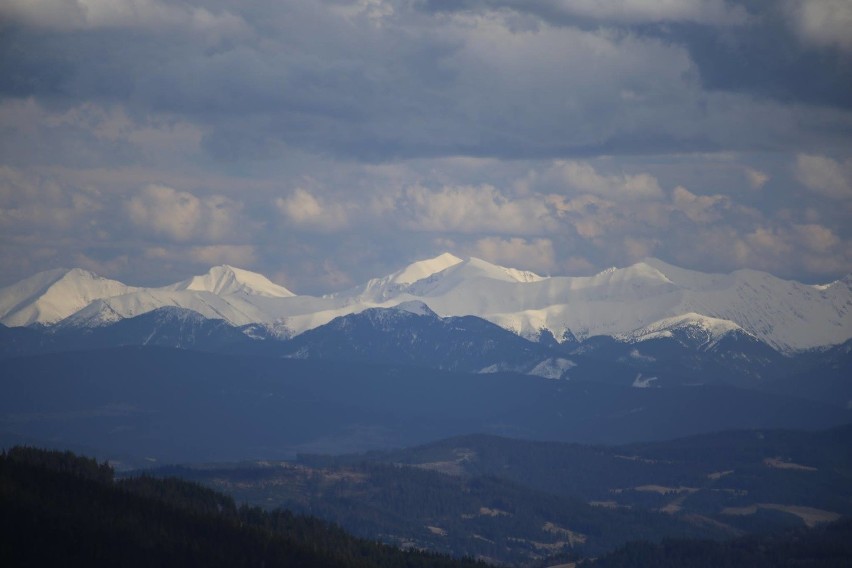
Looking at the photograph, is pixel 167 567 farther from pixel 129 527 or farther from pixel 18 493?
pixel 18 493

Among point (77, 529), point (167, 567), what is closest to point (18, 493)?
point (77, 529)

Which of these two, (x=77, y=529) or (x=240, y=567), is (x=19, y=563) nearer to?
(x=77, y=529)

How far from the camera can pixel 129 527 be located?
198m

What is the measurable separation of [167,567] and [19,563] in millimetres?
18720

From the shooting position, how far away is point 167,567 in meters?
191

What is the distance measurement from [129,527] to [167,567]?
9882 millimetres

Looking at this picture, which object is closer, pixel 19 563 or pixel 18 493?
pixel 19 563

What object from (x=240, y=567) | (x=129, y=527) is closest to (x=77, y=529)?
(x=129, y=527)

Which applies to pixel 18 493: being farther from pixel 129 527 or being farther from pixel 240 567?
pixel 240 567

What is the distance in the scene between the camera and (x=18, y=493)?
198250mm

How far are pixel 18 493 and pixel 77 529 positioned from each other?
34.1ft

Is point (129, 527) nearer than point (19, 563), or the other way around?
point (19, 563)

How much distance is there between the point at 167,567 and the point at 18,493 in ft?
75.0

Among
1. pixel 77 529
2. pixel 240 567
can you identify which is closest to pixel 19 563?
pixel 77 529
